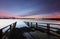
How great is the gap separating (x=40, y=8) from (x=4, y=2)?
60.6 inches

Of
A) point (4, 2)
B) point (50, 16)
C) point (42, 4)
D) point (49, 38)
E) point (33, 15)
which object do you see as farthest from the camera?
point (33, 15)

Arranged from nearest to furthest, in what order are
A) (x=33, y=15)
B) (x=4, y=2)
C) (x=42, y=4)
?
(x=4, y=2)
(x=42, y=4)
(x=33, y=15)

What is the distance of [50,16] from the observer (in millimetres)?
4785

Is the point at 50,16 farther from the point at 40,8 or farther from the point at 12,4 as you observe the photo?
the point at 12,4

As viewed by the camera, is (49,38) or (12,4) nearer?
(49,38)

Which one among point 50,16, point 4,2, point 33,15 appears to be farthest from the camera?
point 33,15

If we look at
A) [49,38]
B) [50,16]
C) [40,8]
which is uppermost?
[40,8]

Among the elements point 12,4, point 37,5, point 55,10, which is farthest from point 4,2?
point 55,10

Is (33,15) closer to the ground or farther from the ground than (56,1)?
closer to the ground

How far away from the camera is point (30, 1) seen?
403 cm

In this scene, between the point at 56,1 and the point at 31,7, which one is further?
the point at 31,7

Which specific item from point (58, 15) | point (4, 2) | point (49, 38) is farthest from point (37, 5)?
point (49, 38)

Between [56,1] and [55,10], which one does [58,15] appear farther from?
[56,1]

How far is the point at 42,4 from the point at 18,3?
3.32 feet
